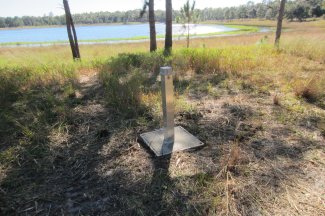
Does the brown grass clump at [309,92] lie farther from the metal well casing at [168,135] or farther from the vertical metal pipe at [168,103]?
the vertical metal pipe at [168,103]

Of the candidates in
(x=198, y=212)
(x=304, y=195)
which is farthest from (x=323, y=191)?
(x=198, y=212)

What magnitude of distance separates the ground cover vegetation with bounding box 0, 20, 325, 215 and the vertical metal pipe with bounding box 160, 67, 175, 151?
275 mm

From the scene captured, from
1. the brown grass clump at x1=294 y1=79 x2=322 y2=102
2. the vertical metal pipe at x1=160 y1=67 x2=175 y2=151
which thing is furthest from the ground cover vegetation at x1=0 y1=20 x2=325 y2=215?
the vertical metal pipe at x1=160 y1=67 x2=175 y2=151

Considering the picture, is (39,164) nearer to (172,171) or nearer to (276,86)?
(172,171)

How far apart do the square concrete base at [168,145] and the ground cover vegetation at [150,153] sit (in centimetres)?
9

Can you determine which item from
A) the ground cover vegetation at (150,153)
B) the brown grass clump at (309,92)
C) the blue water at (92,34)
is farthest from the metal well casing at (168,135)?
the blue water at (92,34)

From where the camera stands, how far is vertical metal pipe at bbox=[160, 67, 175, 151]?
228cm

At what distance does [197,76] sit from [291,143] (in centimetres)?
292

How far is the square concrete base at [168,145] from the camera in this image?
7.89 feet

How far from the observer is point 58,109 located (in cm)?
325

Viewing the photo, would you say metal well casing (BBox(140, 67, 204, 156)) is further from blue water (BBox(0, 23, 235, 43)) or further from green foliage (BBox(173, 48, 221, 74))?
blue water (BBox(0, 23, 235, 43))

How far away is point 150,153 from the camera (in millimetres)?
2391

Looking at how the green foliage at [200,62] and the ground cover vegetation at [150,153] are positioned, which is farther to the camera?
the green foliage at [200,62]

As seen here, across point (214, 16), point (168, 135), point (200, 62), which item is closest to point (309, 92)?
point (168, 135)
